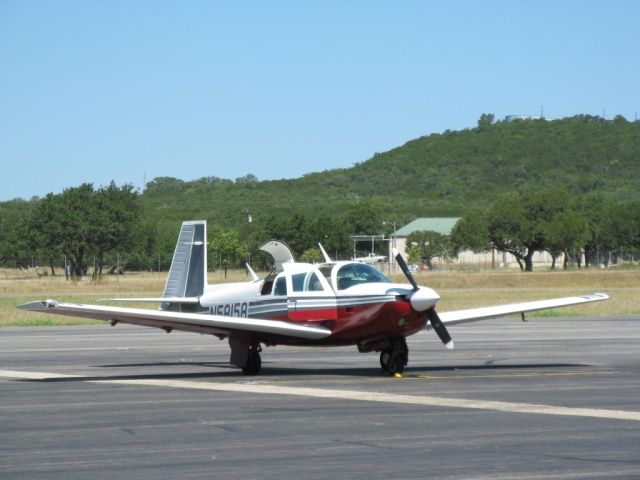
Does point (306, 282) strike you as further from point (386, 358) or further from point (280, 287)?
point (386, 358)

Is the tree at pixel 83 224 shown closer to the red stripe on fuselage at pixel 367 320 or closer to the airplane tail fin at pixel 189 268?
the airplane tail fin at pixel 189 268

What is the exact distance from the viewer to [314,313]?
19656 millimetres

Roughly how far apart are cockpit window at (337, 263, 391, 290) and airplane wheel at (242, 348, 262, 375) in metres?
2.04

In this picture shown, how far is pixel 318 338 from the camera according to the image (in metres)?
19.6

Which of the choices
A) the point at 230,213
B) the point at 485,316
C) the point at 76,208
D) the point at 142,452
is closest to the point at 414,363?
the point at 485,316

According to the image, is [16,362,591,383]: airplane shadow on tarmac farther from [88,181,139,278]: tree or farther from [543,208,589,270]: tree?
[543,208,589,270]: tree

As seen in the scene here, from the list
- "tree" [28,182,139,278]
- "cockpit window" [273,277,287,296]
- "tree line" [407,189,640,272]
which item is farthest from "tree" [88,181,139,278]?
"cockpit window" [273,277,287,296]

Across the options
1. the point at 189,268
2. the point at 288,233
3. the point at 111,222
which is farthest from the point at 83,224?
the point at 189,268

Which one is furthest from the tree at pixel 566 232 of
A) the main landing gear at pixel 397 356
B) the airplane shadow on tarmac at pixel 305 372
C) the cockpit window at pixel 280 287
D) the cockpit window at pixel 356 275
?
the main landing gear at pixel 397 356

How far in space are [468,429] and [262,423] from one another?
2.48m

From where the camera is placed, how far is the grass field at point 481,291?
4491cm

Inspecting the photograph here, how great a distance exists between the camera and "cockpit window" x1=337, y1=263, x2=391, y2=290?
19.5 meters

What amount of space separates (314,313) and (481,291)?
47046 millimetres

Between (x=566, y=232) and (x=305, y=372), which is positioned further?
(x=566, y=232)
